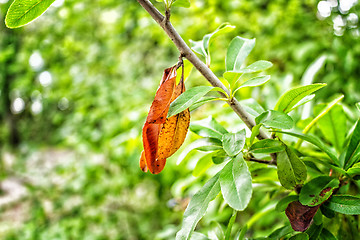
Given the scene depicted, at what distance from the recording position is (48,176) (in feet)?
8.12

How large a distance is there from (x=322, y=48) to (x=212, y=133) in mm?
1332

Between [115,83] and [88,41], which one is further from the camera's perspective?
[88,41]

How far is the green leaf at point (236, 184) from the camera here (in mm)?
380

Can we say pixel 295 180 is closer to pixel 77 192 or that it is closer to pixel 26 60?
pixel 77 192

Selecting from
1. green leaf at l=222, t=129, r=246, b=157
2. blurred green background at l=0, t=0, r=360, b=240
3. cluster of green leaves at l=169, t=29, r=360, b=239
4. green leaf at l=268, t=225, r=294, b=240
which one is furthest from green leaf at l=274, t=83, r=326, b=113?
blurred green background at l=0, t=0, r=360, b=240

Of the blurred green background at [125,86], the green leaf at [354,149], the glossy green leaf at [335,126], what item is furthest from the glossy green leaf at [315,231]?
the blurred green background at [125,86]

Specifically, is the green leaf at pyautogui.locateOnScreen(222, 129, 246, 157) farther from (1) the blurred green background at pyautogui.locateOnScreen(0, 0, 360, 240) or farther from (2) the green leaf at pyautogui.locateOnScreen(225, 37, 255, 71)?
(1) the blurred green background at pyautogui.locateOnScreen(0, 0, 360, 240)

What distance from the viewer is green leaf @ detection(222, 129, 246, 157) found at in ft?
1.43

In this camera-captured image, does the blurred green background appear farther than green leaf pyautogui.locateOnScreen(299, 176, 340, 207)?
Yes

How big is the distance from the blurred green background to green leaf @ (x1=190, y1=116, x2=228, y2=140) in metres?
0.38

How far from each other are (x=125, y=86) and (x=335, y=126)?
2.07 m

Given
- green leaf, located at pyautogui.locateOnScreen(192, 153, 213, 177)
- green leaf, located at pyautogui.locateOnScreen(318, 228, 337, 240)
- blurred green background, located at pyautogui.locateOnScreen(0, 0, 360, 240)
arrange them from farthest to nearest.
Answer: blurred green background, located at pyautogui.locateOnScreen(0, 0, 360, 240) → green leaf, located at pyautogui.locateOnScreen(192, 153, 213, 177) → green leaf, located at pyautogui.locateOnScreen(318, 228, 337, 240)

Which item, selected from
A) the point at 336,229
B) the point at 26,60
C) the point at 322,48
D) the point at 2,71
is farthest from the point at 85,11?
the point at 336,229

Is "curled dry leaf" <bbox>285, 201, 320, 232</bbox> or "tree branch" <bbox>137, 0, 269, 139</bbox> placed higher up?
"tree branch" <bbox>137, 0, 269, 139</bbox>
